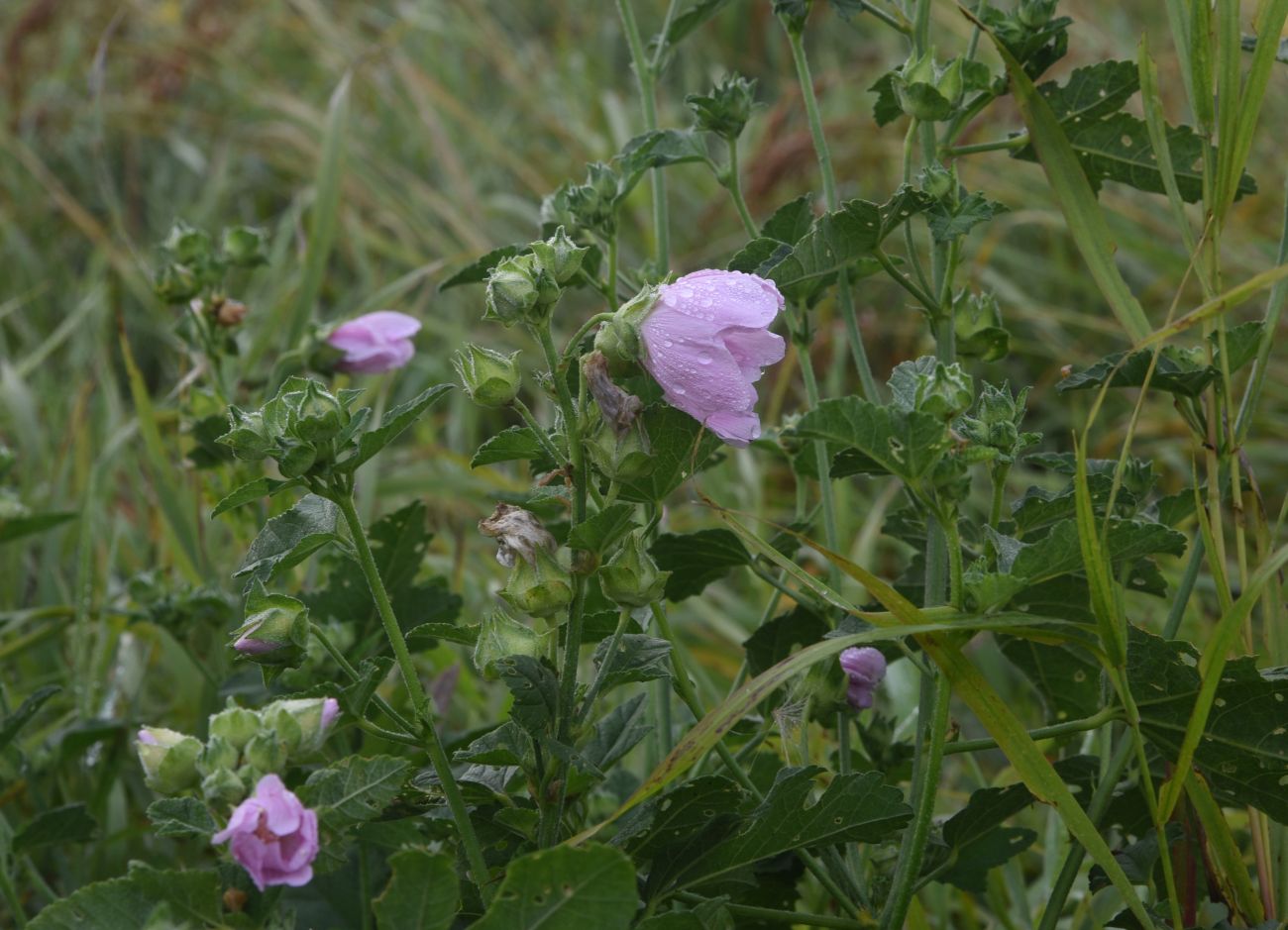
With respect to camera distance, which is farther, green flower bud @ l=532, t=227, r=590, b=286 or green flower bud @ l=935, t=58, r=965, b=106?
green flower bud @ l=935, t=58, r=965, b=106

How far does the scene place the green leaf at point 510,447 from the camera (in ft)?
2.74

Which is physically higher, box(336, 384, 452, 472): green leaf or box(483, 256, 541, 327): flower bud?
box(483, 256, 541, 327): flower bud

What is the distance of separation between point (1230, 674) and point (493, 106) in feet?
11.8

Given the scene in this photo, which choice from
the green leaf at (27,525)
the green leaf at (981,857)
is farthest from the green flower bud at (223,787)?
the green leaf at (27,525)

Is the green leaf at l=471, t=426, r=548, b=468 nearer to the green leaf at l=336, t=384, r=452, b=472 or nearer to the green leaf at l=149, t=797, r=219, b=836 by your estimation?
the green leaf at l=336, t=384, r=452, b=472

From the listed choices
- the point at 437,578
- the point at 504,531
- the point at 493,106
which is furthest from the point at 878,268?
the point at 493,106

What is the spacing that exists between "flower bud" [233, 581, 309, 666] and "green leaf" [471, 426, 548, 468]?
0.14 m

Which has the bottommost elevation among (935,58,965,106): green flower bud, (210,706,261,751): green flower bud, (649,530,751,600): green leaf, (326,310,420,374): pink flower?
(649,530,751,600): green leaf

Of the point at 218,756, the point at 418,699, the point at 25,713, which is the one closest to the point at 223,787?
the point at 218,756

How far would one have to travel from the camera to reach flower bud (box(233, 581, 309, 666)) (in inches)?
32.8

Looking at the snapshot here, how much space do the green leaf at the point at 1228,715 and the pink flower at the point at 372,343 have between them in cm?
82

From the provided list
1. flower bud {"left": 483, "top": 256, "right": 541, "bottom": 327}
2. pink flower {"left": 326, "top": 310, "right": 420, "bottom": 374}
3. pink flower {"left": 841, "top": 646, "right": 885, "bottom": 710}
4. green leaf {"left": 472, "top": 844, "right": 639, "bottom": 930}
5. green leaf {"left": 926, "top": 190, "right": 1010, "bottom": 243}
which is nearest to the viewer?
green leaf {"left": 472, "top": 844, "right": 639, "bottom": 930}

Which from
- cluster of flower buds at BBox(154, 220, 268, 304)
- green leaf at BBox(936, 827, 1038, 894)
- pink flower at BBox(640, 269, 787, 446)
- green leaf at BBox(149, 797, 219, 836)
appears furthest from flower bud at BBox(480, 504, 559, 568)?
cluster of flower buds at BBox(154, 220, 268, 304)

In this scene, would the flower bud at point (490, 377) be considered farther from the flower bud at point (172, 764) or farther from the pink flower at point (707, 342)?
the flower bud at point (172, 764)
